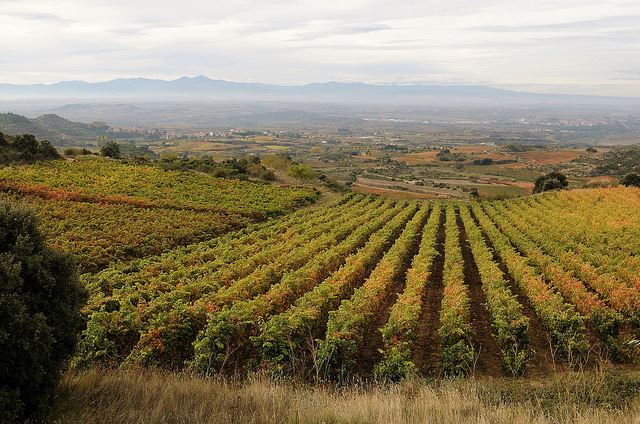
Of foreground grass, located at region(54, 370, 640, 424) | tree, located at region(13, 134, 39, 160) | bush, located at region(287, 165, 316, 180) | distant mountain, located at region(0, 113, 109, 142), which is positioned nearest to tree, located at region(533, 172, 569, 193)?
bush, located at region(287, 165, 316, 180)

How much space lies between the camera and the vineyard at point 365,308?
10.7 metres

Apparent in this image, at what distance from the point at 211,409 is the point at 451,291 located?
11.3 m

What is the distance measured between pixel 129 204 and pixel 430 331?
26.3m

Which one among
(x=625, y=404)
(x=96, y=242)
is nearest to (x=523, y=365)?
(x=625, y=404)

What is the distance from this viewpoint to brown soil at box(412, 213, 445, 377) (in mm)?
11691

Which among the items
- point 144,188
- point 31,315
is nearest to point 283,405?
point 31,315

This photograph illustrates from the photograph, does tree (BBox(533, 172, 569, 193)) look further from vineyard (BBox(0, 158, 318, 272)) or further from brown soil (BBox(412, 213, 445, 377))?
brown soil (BBox(412, 213, 445, 377))

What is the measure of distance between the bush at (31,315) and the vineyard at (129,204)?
1516cm

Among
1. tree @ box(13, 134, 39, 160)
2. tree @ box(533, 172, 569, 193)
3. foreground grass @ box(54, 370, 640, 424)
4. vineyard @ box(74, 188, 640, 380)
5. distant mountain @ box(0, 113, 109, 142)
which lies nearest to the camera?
foreground grass @ box(54, 370, 640, 424)

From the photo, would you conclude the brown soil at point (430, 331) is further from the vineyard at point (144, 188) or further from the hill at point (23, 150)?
the hill at point (23, 150)

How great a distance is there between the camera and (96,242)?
2286 centimetres

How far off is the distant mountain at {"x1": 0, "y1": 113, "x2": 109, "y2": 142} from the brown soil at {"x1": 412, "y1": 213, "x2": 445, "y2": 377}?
13633cm

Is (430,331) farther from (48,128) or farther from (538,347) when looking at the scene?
(48,128)

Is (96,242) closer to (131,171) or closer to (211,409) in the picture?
(211,409)
